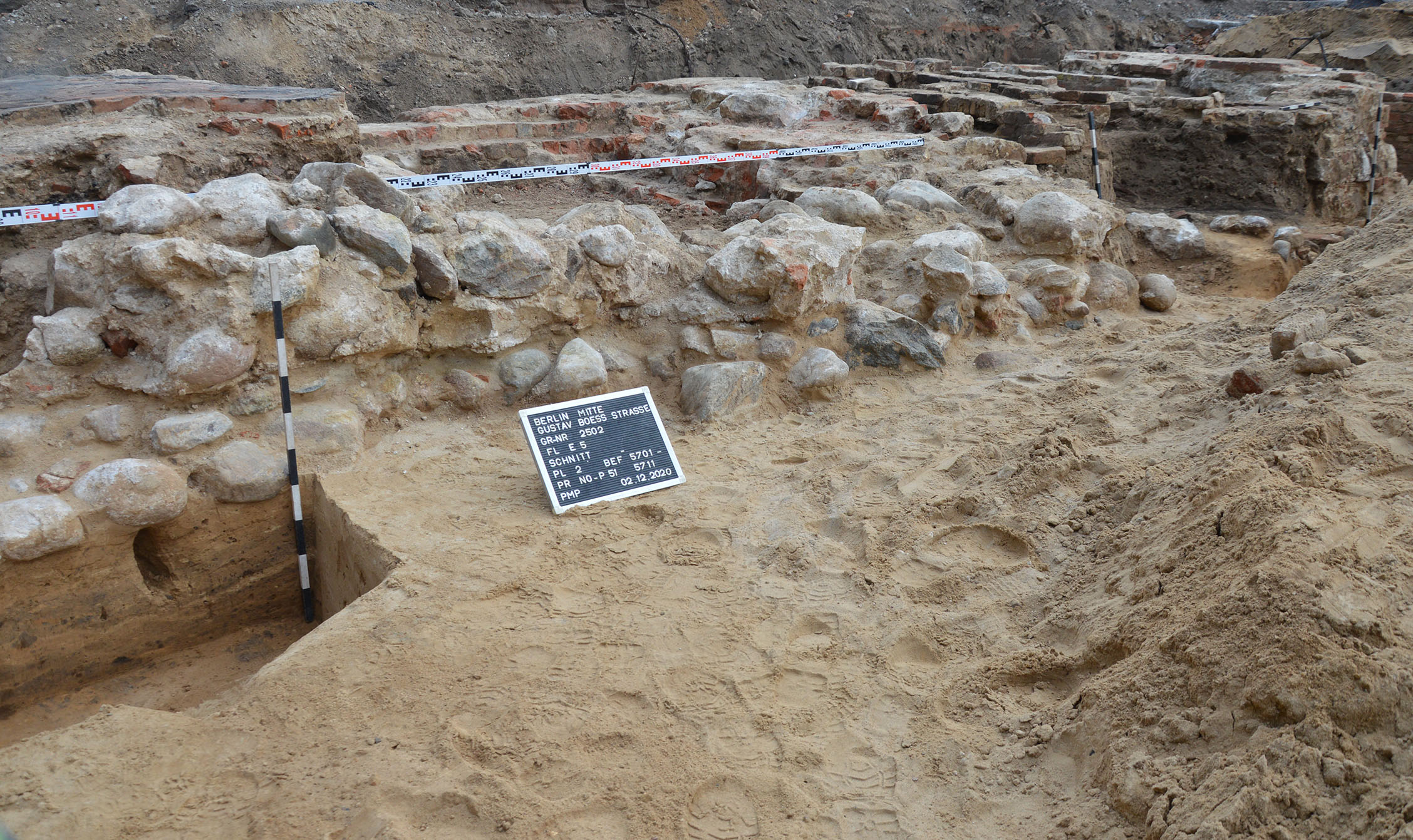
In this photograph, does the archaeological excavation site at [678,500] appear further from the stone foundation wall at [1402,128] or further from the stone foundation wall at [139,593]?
the stone foundation wall at [1402,128]

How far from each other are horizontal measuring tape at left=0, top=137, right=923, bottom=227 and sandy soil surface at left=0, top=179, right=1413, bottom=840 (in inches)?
60.1

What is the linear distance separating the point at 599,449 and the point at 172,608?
63.6 inches

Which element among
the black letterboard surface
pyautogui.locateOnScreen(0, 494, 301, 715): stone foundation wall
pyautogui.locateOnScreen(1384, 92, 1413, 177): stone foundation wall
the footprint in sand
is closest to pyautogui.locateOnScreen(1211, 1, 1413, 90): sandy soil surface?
pyautogui.locateOnScreen(1384, 92, 1413, 177): stone foundation wall

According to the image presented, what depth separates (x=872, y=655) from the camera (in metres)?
2.57

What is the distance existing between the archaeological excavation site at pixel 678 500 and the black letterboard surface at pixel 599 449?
2 centimetres

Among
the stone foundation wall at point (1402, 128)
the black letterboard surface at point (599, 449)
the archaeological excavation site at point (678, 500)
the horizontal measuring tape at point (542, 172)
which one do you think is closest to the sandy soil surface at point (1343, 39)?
the stone foundation wall at point (1402, 128)

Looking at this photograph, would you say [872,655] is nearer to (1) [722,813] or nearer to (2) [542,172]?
(1) [722,813]

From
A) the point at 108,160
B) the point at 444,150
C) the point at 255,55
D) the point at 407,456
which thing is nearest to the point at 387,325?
the point at 407,456

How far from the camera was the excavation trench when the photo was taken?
3.06 metres

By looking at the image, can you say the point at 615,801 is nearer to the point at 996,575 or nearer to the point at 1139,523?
the point at 996,575

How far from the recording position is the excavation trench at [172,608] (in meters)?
3.06

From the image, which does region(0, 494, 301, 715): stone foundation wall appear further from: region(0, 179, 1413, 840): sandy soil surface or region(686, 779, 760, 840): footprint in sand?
region(686, 779, 760, 840): footprint in sand

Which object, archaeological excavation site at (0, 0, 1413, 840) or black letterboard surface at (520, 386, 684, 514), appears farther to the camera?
black letterboard surface at (520, 386, 684, 514)

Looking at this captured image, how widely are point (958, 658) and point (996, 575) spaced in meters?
0.41
